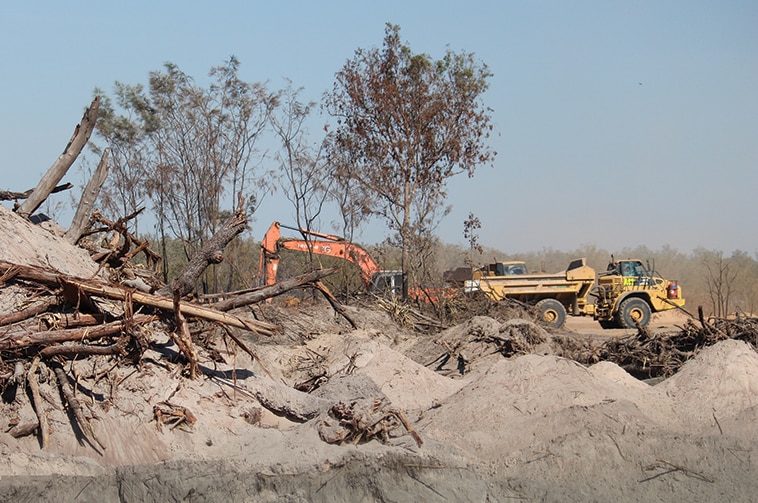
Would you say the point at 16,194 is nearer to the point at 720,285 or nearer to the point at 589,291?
the point at 720,285

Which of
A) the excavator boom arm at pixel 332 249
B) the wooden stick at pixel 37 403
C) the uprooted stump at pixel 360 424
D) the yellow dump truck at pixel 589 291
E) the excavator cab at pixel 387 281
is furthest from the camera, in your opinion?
the yellow dump truck at pixel 589 291

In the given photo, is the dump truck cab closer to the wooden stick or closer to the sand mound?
the sand mound

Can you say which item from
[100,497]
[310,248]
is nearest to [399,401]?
[100,497]

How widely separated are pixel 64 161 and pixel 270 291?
3.11 m

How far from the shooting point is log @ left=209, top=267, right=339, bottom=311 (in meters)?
8.12

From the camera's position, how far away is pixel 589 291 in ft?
72.9

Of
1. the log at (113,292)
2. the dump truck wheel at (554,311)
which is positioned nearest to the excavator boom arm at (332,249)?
the dump truck wheel at (554,311)

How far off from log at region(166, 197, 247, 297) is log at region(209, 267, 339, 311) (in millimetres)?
376

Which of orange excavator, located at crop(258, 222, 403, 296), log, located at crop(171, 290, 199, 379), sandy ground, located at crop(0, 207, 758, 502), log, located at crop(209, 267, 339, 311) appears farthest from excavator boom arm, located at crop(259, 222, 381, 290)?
log, located at crop(171, 290, 199, 379)

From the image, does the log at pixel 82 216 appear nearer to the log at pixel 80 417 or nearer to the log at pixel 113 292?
the log at pixel 113 292

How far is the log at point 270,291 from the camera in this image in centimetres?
812

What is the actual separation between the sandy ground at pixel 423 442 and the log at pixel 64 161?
5.01ft

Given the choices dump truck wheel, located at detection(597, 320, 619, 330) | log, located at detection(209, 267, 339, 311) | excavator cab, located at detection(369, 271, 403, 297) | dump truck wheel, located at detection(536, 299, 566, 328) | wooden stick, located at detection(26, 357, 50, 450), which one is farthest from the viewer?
dump truck wheel, located at detection(597, 320, 619, 330)

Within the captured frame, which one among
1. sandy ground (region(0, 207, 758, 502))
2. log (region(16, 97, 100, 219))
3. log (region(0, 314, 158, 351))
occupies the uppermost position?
log (region(16, 97, 100, 219))
